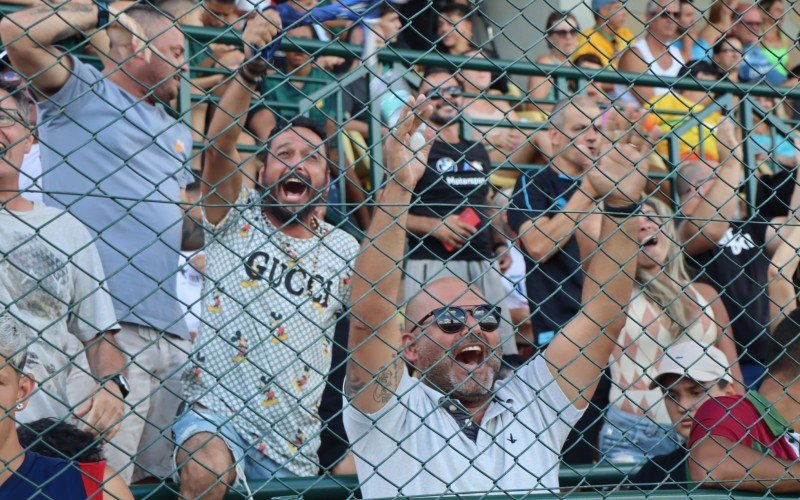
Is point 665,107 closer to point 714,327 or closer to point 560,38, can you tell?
point 560,38

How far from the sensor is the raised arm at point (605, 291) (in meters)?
3.62

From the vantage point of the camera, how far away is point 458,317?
12.1 ft

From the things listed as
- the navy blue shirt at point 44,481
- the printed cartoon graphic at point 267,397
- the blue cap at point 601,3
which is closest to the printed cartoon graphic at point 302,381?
the printed cartoon graphic at point 267,397

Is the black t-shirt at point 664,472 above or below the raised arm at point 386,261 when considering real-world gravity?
below

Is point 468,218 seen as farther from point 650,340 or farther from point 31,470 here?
point 31,470

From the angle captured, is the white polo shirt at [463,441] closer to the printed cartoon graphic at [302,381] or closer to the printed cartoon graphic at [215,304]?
the printed cartoon graphic at [302,381]

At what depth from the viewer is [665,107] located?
303 inches

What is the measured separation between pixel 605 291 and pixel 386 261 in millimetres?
857

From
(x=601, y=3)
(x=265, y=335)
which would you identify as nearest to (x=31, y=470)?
(x=265, y=335)

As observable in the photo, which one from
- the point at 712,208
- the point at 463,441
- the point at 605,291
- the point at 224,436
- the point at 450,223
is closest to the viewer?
the point at 463,441

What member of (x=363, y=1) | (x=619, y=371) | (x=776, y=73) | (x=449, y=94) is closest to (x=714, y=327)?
(x=619, y=371)

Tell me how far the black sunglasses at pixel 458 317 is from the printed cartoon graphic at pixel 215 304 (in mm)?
944

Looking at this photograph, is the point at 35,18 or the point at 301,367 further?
the point at 301,367

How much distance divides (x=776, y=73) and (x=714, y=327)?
442cm
